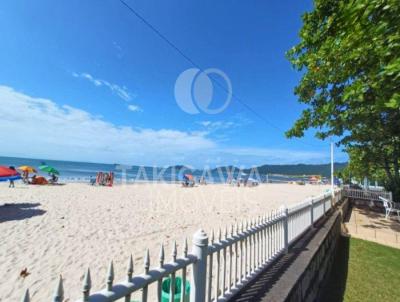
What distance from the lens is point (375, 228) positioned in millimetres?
8398

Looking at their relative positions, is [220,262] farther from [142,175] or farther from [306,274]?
[142,175]

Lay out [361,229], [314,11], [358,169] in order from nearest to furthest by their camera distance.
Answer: [314,11] < [361,229] < [358,169]

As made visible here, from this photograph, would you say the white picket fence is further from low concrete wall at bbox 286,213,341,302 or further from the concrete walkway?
the concrete walkway

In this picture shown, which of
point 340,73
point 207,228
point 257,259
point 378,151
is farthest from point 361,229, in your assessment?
point 257,259

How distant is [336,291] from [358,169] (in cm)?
1087

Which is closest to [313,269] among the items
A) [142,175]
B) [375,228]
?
[375,228]

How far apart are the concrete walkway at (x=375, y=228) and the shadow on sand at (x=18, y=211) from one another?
11593 mm

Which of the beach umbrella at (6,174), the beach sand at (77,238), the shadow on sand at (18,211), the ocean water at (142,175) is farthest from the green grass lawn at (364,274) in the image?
the ocean water at (142,175)

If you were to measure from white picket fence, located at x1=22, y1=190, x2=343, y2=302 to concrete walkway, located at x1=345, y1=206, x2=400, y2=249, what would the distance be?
374 centimetres

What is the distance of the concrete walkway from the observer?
7.14 metres

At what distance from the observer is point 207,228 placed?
24.0 ft

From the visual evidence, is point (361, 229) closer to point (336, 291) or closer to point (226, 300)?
point (336, 291)

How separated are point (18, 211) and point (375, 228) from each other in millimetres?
13828

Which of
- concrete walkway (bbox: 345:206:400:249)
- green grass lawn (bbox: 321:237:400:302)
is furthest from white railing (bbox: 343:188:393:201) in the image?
green grass lawn (bbox: 321:237:400:302)
